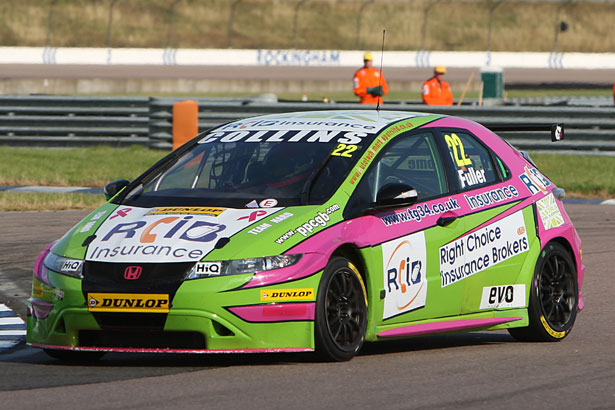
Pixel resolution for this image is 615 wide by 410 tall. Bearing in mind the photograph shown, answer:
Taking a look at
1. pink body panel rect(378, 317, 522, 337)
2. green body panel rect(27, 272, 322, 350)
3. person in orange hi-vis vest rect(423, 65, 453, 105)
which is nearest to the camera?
green body panel rect(27, 272, 322, 350)

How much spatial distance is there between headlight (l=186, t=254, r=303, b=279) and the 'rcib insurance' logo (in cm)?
72

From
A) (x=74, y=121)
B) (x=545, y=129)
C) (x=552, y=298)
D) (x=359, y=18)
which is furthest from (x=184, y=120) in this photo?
(x=359, y=18)

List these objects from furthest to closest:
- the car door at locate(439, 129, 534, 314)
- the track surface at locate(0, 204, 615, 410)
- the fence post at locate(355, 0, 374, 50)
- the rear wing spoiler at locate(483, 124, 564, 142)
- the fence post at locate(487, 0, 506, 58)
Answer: the fence post at locate(355, 0, 374, 50) → the fence post at locate(487, 0, 506, 58) → the rear wing spoiler at locate(483, 124, 564, 142) → the car door at locate(439, 129, 534, 314) → the track surface at locate(0, 204, 615, 410)

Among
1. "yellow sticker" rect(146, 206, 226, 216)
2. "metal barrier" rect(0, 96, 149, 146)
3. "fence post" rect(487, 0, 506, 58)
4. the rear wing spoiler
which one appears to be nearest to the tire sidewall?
the rear wing spoiler

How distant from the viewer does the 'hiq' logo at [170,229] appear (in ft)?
22.0

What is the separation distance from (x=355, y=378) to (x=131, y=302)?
1.18 metres

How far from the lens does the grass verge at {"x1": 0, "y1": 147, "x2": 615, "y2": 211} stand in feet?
58.8

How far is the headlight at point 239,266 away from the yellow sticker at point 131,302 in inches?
7.5

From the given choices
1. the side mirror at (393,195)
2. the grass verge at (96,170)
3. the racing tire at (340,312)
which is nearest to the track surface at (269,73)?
the grass verge at (96,170)

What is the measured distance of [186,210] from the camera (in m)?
7.06

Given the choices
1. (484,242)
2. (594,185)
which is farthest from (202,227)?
(594,185)

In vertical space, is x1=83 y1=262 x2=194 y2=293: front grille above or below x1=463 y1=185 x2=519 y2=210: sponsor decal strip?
below

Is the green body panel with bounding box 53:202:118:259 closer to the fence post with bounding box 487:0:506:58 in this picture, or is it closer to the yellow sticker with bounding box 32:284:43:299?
the yellow sticker with bounding box 32:284:43:299

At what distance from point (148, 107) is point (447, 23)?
37588mm
